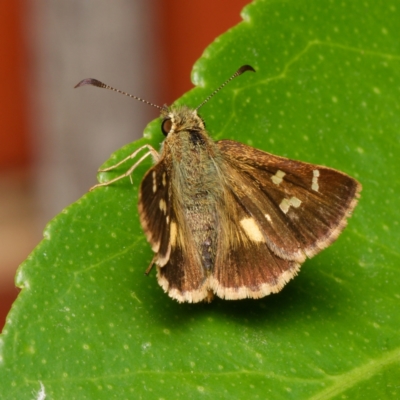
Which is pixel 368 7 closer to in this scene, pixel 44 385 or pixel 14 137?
pixel 44 385

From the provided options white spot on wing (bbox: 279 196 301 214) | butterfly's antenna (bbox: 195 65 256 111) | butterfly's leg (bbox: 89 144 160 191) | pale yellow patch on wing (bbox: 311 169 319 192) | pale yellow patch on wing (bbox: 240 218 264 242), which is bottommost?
pale yellow patch on wing (bbox: 240 218 264 242)

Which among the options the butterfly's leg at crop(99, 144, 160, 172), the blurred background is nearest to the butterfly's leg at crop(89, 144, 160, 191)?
the butterfly's leg at crop(99, 144, 160, 172)

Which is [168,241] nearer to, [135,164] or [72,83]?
[135,164]

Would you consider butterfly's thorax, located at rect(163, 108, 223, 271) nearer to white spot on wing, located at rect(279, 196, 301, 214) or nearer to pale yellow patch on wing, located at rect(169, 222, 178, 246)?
pale yellow patch on wing, located at rect(169, 222, 178, 246)

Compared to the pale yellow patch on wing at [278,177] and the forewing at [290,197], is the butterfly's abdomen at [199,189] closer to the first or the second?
the forewing at [290,197]

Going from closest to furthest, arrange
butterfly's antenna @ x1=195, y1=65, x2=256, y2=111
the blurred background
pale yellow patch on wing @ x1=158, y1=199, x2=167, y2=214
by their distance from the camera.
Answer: pale yellow patch on wing @ x1=158, y1=199, x2=167, y2=214
butterfly's antenna @ x1=195, y1=65, x2=256, y2=111
the blurred background

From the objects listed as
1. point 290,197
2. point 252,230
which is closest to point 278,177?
point 290,197

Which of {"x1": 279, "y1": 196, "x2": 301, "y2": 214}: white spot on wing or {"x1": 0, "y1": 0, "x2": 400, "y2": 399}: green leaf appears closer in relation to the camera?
{"x1": 0, "y1": 0, "x2": 400, "y2": 399}: green leaf

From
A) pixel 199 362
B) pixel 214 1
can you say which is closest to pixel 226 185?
pixel 199 362
